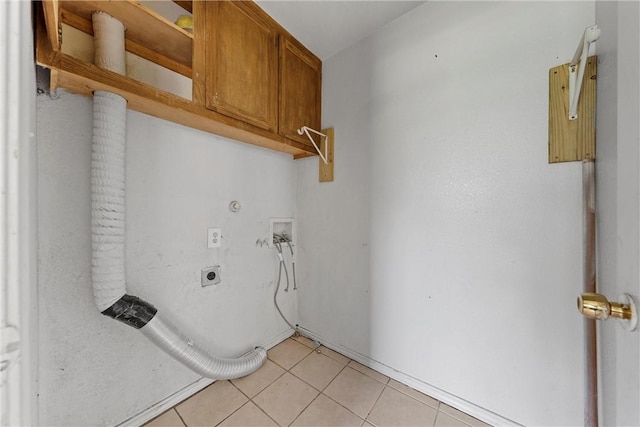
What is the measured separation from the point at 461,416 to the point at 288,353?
105 centimetres

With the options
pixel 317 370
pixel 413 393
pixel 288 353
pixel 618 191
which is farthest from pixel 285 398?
pixel 618 191

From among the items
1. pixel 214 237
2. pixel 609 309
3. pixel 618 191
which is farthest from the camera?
pixel 214 237

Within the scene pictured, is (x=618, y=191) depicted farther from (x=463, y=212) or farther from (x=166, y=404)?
(x=166, y=404)

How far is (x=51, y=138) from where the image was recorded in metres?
0.85

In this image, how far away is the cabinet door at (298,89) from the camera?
4.69 ft

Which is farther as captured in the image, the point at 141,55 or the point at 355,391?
the point at 355,391

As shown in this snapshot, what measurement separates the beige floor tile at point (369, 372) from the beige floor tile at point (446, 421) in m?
0.30

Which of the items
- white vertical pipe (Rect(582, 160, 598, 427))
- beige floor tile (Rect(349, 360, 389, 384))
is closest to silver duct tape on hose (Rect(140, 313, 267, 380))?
beige floor tile (Rect(349, 360, 389, 384))

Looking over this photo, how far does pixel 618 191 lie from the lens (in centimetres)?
60

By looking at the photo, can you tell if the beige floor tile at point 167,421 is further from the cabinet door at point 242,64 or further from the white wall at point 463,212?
the cabinet door at point 242,64

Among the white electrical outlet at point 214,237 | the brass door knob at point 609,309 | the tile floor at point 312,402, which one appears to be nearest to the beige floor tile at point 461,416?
the tile floor at point 312,402

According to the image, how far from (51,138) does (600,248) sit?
214 cm

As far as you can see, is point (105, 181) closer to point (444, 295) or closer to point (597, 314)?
point (597, 314)

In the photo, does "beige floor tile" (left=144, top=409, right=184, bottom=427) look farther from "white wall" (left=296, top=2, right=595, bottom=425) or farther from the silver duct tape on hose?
"white wall" (left=296, top=2, right=595, bottom=425)
